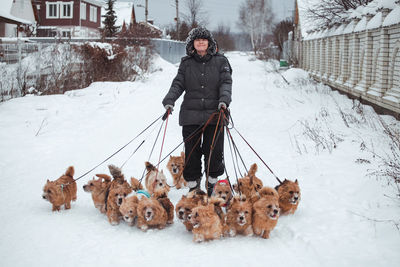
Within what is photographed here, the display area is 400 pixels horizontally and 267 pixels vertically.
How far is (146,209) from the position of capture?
430 cm

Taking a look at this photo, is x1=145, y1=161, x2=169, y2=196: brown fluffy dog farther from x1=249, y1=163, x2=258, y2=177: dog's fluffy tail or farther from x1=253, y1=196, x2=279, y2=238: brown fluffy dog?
x1=253, y1=196, x2=279, y2=238: brown fluffy dog

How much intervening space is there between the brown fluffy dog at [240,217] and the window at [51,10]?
154 ft

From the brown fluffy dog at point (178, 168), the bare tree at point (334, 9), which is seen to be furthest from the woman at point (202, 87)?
the bare tree at point (334, 9)

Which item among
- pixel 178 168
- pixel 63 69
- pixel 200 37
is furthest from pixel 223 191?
pixel 63 69

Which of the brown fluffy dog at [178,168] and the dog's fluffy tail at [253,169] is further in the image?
the brown fluffy dog at [178,168]

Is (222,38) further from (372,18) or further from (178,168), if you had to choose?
(178,168)

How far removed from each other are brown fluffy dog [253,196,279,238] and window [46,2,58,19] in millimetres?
47187

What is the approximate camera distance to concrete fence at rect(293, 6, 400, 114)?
10.9m

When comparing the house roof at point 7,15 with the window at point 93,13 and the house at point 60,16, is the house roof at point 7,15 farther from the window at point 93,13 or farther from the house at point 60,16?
the window at point 93,13

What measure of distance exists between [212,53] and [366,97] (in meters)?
9.79

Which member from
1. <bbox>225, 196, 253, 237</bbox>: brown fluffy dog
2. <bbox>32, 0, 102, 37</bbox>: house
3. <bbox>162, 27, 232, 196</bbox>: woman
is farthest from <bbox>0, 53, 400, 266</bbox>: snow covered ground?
<bbox>32, 0, 102, 37</bbox>: house

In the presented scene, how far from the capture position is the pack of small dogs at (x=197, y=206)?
412cm

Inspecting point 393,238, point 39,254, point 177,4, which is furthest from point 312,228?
point 177,4

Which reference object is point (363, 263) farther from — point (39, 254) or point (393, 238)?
point (39, 254)
